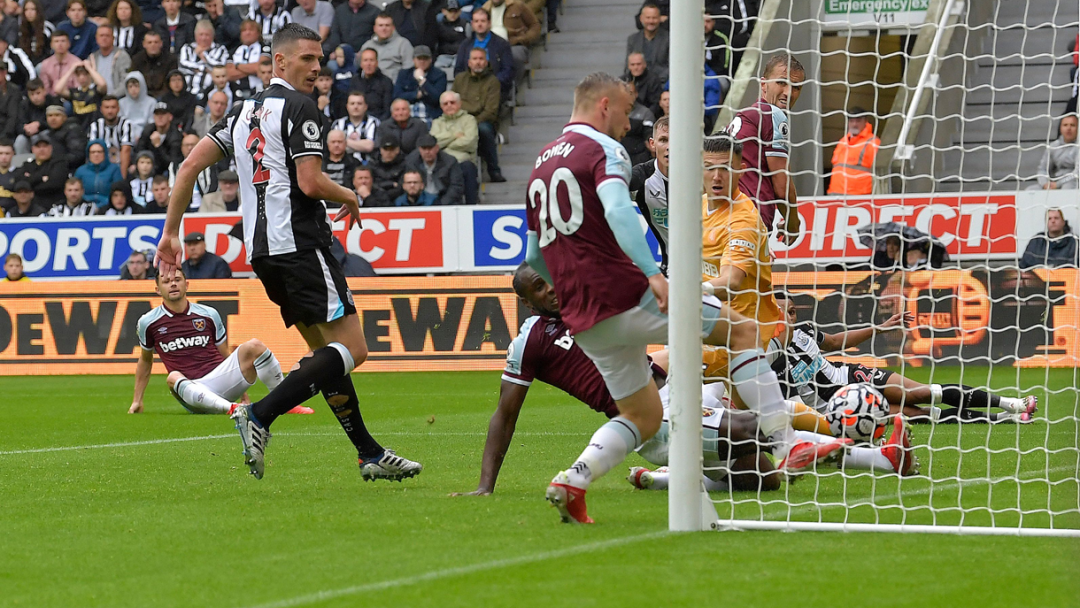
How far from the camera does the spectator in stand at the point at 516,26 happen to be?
66.4ft

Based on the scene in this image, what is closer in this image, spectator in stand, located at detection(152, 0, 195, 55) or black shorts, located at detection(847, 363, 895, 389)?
black shorts, located at detection(847, 363, 895, 389)

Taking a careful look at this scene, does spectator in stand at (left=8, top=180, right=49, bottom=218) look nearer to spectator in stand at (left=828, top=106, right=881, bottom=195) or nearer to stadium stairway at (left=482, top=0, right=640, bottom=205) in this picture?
stadium stairway at (left=482, top=0, right=640, bottom=205)

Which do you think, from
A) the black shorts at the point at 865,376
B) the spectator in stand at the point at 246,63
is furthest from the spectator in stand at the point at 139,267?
the black shorts at the point at 865,376

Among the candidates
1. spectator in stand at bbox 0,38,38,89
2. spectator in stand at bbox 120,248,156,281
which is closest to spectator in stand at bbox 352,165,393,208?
spectator in stand at bbox 120,248,156,281

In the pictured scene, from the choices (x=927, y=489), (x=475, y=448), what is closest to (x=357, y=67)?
(x=475, y=448)

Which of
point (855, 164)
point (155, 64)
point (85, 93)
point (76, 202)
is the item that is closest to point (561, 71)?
point (155, 64)

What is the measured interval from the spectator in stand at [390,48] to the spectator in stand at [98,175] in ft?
12.8

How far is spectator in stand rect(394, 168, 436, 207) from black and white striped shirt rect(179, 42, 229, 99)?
4212mm

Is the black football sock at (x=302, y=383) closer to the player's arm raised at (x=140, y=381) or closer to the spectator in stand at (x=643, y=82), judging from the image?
the player's arm raised at (x=140, y=381)

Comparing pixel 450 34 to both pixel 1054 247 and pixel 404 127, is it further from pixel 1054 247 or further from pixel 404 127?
pixel 1054 247

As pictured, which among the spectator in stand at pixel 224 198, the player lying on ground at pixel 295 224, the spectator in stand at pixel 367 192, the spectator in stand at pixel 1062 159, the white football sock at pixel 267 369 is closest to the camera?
the player lying on ground at pixel 295 224

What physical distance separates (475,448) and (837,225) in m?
6.09

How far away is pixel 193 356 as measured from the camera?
12.5m

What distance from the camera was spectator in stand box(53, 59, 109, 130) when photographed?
68.6 feet
